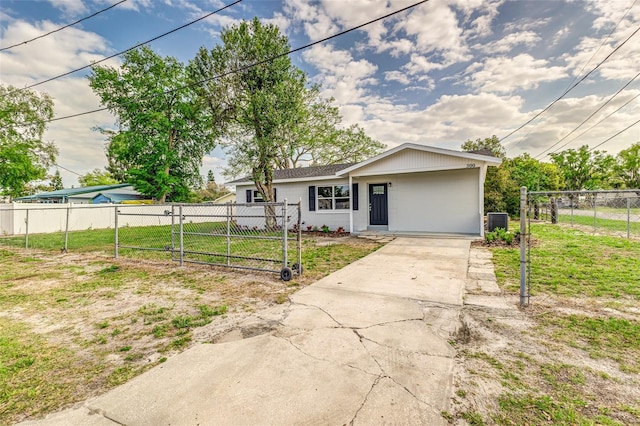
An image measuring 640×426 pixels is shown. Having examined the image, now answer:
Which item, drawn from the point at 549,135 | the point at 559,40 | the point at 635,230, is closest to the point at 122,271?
the point at 559,40

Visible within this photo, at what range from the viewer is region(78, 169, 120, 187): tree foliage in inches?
1747

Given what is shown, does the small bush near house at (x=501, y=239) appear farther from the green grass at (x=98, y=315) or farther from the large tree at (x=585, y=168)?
the large tree at (x=585, y=168)

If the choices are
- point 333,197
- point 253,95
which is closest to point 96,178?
point 253,95

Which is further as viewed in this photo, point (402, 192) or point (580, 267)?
point (402, 192)

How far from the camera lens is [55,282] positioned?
18.3 feet

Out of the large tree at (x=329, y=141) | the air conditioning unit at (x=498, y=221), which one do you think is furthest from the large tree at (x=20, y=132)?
the air conditioning unit at (x=498, y=221)

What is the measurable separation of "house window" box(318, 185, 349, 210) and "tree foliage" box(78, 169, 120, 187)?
45260 mm

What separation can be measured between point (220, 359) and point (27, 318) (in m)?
3.40

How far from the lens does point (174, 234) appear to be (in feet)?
23.0

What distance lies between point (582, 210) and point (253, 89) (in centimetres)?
1720

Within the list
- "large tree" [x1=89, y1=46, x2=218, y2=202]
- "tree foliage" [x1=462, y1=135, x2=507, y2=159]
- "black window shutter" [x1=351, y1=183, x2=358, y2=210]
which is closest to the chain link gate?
Answer: "black window shutter" [x1=351, y1=183, x2=358, y2=210]

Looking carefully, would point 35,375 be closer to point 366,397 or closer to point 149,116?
point 366,397

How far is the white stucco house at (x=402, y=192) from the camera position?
1004 centimetres

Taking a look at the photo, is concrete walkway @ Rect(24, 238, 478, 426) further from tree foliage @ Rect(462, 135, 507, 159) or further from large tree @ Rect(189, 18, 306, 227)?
tree foliage @ Rect(462, 135, 507, 159)
